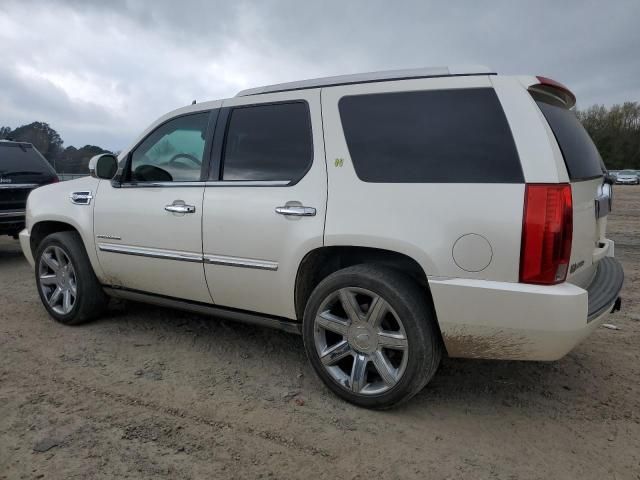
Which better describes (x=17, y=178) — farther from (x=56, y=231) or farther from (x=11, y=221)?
(x=56, y=231)

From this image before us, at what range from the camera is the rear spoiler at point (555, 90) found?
2631mm

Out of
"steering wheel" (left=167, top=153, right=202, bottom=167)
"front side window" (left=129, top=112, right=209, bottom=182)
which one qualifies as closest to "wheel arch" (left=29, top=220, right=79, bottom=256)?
"front side window" (left=129, top=112, right=209, bottom=182)

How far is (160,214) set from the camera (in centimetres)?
355

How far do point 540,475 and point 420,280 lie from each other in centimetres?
111

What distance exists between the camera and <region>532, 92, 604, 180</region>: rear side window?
256cm

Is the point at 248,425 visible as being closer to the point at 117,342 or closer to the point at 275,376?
the point at 275,376

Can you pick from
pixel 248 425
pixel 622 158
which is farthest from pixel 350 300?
pixel 622 158

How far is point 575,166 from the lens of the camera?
260 centimetres

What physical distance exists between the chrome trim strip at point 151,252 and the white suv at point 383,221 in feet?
0.04

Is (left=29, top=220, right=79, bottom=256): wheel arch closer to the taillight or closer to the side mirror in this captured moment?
the side mirror

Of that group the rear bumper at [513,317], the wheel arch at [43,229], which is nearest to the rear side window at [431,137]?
the rear bumper at [513,317]

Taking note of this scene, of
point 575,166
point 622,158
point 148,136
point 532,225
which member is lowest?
point 532,225

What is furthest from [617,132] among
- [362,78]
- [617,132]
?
[362,78]

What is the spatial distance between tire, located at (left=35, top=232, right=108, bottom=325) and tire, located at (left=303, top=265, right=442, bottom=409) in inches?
85.7
